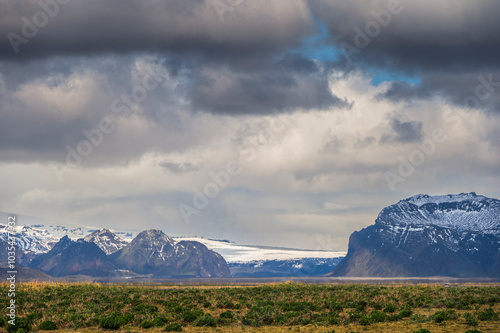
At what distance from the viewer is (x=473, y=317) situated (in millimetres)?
60375

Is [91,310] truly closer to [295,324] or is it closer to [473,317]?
[295,324]

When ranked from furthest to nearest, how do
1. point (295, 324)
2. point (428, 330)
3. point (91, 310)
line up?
point (91, 310), point (295, 324), point (428, 330)

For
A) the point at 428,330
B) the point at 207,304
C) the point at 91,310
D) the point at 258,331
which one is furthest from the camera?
the point at 207,304

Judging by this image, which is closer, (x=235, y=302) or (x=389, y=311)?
(x=389, y=311)

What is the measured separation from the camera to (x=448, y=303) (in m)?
73.5

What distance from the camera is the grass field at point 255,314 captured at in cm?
5922

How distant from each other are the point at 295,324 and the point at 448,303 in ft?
78.3

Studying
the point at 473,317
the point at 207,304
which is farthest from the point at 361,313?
the point at 207,304

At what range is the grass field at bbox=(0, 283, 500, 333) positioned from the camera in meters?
59.2

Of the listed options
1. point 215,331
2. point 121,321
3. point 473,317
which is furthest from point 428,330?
point 121,321

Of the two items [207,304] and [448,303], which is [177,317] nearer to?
[207,304]

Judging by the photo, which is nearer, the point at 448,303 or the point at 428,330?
the point at 428,330

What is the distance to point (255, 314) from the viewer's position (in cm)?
6538

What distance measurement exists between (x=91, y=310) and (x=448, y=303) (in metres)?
45.6
